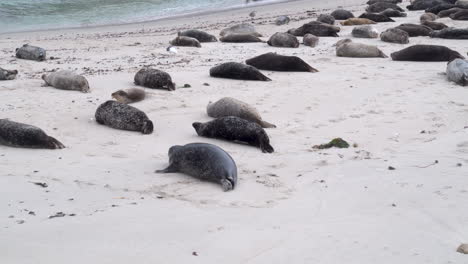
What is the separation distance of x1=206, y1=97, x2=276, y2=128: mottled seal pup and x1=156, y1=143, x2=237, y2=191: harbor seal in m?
1.59

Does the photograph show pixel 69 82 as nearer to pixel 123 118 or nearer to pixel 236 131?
pixel 123 118

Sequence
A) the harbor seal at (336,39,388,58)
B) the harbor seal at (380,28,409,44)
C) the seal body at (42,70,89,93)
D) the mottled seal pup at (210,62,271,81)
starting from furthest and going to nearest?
the harbor seal at (380,28,409,44) < the harbor seal at (336,39,388,58) < the mottled seal pup at (210,62,271,81) < the seal body at (42,70,89,93)

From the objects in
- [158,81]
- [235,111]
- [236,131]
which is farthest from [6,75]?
[236,131]

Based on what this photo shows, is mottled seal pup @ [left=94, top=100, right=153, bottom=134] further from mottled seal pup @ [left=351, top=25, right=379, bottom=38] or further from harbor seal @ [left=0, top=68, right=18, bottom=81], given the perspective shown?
mottled seal pup @ [left=351, top=25, right=379, bottom=38]

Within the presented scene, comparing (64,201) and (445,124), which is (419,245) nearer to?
(64,201)

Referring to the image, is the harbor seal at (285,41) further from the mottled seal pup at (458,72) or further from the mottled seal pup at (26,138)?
the mottled seal pup at (26,138)

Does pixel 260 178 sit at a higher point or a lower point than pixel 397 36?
higher

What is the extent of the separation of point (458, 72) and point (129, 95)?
4.63m

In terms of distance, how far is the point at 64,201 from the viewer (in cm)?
414

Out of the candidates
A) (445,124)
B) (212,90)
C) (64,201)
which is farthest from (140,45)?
(64,201)

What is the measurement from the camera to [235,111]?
6629 mm

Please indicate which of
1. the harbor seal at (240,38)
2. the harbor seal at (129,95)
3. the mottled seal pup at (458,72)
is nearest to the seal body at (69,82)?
the harbor seal at (129,95)

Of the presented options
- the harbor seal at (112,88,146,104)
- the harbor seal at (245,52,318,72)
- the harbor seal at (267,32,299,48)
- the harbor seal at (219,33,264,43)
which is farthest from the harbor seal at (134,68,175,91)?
the harbor seal at (219,33,264,43)

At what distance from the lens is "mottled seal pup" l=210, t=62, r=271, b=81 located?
8789mm
